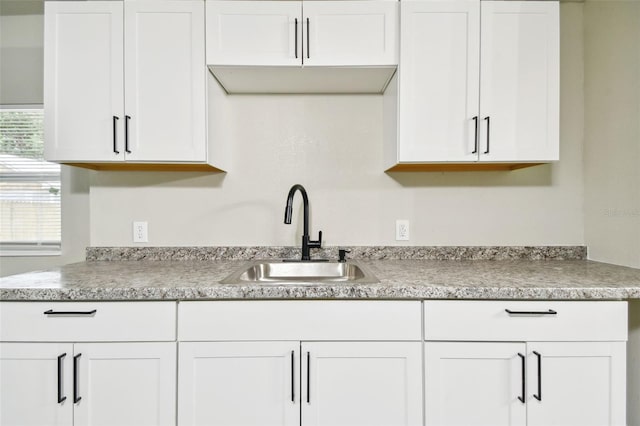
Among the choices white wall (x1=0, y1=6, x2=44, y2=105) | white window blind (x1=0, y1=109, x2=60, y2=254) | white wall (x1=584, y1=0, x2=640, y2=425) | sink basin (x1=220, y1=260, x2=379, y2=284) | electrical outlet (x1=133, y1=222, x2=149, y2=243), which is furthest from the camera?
white window blind (x1=0, y1=109, x2=60, y2=254)

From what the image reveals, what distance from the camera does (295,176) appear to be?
1.86m

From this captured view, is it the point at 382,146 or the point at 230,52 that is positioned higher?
the point at 230,52

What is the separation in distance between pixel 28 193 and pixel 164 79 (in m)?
1.55
